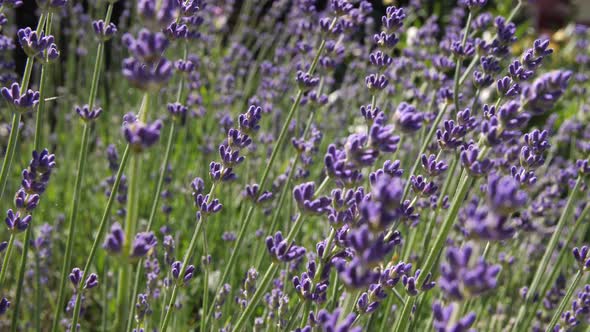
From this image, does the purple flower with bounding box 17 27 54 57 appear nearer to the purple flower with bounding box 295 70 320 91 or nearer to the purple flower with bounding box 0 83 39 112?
the purple flower with bounding box 0 83 39 112

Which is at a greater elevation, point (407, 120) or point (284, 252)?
point (407, 120)

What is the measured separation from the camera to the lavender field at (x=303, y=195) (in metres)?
1.16

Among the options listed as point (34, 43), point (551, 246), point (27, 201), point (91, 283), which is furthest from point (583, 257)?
point (34, 43)

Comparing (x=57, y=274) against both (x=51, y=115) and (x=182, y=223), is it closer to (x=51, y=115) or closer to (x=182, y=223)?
(x=182, y=223)

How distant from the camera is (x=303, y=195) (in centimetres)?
150

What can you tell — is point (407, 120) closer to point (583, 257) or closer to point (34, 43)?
point (583, 257)

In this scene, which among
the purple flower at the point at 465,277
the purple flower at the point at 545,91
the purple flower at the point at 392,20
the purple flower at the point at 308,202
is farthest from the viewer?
the purple flower at the point at 392,20

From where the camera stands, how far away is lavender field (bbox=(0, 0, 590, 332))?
3.79 ft

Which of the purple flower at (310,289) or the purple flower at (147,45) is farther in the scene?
the purple flower at (310,289)

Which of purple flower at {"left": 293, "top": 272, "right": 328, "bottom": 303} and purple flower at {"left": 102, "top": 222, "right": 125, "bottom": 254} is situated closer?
purple flower at {"left": 102, "top": 222, "right": 125, "bottom": 254}

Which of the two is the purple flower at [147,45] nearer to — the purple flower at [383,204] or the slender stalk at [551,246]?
the purple flower at [383,204]

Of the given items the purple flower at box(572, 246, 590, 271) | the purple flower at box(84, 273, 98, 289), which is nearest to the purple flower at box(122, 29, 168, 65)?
the purple flower at box(84, 273, 98, 289)

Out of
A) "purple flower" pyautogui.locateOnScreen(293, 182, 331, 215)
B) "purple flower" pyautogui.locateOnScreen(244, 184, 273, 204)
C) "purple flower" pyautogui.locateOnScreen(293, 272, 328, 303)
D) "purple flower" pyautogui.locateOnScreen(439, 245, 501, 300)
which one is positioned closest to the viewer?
"purple flower" pyautogui.locateOnScreen(439, 245, 501, 300)

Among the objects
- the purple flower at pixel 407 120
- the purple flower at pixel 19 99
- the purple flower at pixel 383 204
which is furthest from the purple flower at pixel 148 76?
the purple flower at pixel 19 99
